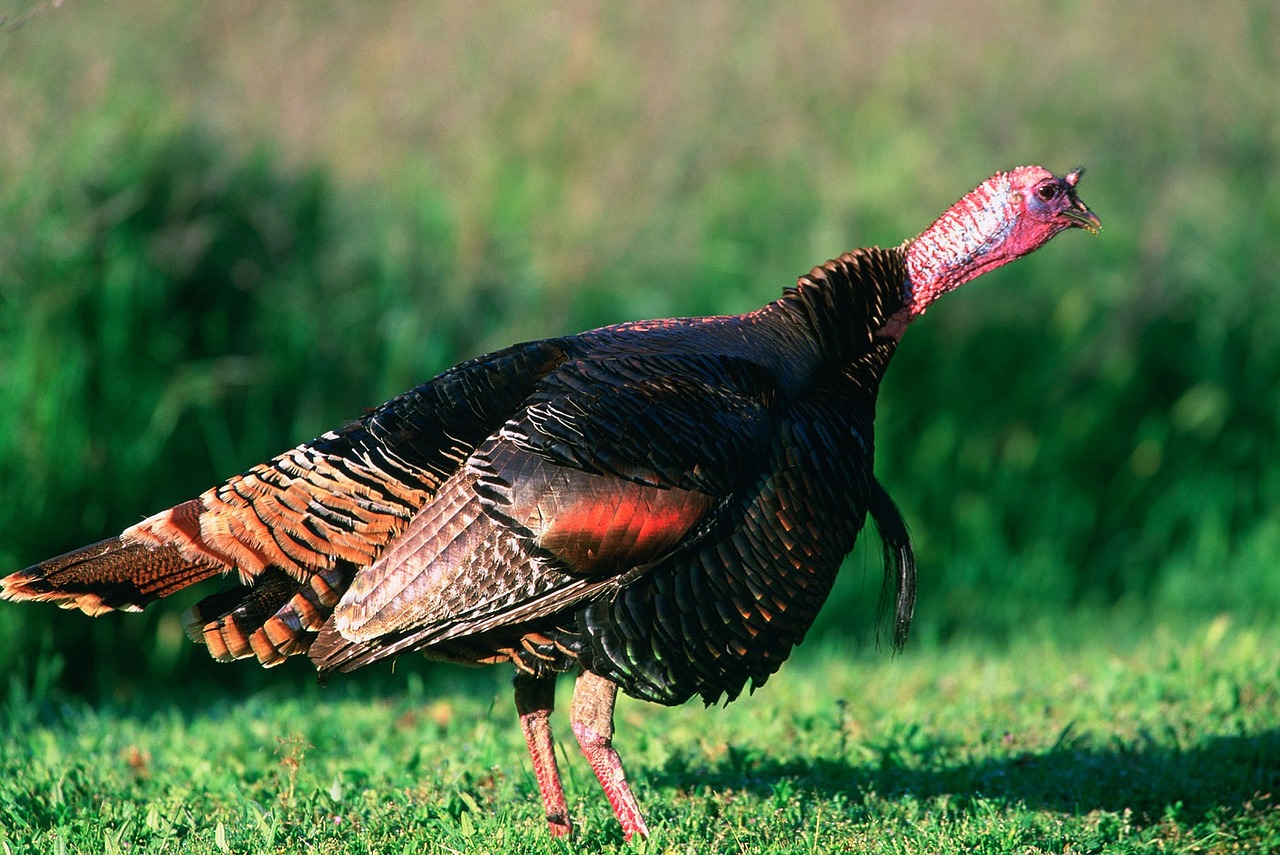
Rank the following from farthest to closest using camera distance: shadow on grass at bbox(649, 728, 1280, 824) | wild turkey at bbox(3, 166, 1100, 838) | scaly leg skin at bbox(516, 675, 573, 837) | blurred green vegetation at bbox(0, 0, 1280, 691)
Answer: blurred green vegetation at bbox(0, 0, 1280, 691) < shadow on grass at bbox(649, 728, 1280, 824) < scaly leg skin at bbox(516, 675, 573, 837) < wild turkey at bbox(3, 166, 1100, 838)

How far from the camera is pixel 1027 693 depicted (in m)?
5.69

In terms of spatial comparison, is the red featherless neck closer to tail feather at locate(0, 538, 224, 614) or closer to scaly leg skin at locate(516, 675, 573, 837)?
scaly leg skin at locate(516, 675, 573, 837)

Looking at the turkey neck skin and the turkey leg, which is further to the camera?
the turkey leg

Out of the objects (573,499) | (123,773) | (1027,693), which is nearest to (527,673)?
(573,499)

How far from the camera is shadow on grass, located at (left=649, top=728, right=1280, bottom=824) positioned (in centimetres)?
429

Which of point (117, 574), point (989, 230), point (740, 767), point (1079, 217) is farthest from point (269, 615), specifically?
point (1079, 217)

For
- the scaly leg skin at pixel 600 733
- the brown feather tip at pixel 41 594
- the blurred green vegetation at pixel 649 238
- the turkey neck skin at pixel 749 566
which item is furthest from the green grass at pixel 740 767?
the blurred green vegetation at pixel 649 238

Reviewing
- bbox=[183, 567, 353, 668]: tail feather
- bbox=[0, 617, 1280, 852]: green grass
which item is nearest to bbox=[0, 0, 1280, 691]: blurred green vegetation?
bbox=[0, 617, 1280, 852]: green grass

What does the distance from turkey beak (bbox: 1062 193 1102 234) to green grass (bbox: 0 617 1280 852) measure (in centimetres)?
161

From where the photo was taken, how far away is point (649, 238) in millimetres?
7953

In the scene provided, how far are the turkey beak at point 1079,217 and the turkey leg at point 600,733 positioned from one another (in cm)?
201

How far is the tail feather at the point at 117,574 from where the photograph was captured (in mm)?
3717

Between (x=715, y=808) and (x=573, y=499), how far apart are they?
1098 millimetres

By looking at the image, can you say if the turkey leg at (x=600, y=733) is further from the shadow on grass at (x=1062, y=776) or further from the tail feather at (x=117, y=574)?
the tail feather at (x=117, y=574)
